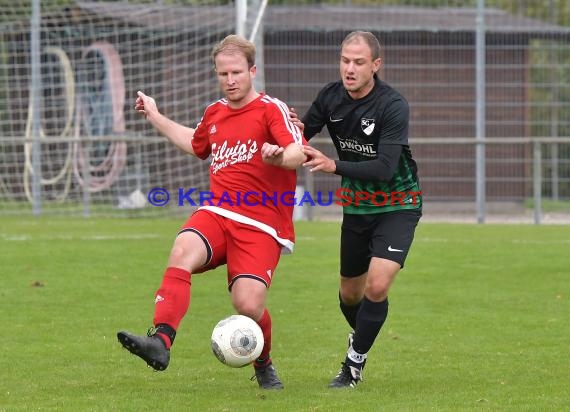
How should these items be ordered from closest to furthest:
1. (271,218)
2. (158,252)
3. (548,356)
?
(271,218) → (548,356) → (158,252)

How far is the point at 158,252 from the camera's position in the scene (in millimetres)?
13570

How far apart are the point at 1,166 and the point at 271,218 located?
47.1ft

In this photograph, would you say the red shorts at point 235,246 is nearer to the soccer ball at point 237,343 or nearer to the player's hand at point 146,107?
the soccer ball at point 237,343

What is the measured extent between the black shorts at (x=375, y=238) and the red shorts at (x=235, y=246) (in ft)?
2.15

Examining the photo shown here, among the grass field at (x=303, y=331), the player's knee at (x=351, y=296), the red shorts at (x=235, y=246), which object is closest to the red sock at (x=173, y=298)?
the red shorts at (x=235, y=246)

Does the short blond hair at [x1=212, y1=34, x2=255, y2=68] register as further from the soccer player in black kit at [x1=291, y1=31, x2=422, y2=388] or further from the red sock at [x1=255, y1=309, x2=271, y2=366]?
the red sock at [x1=255, y1=309, x2=271, y2=366]

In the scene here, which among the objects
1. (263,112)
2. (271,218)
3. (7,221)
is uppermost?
(263,112)

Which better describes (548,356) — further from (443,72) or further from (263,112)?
(443,72)

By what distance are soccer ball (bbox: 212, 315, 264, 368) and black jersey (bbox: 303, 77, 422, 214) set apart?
1.08m

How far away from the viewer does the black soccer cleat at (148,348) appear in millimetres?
5863

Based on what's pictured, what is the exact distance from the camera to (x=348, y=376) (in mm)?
6703

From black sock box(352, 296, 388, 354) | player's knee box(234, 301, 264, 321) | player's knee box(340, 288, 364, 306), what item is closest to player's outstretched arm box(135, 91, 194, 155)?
player's knee box(234, 301, 264, 321)

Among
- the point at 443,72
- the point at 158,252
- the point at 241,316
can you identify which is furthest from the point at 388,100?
the point at 443,72

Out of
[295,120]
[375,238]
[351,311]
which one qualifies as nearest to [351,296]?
[351,311]
